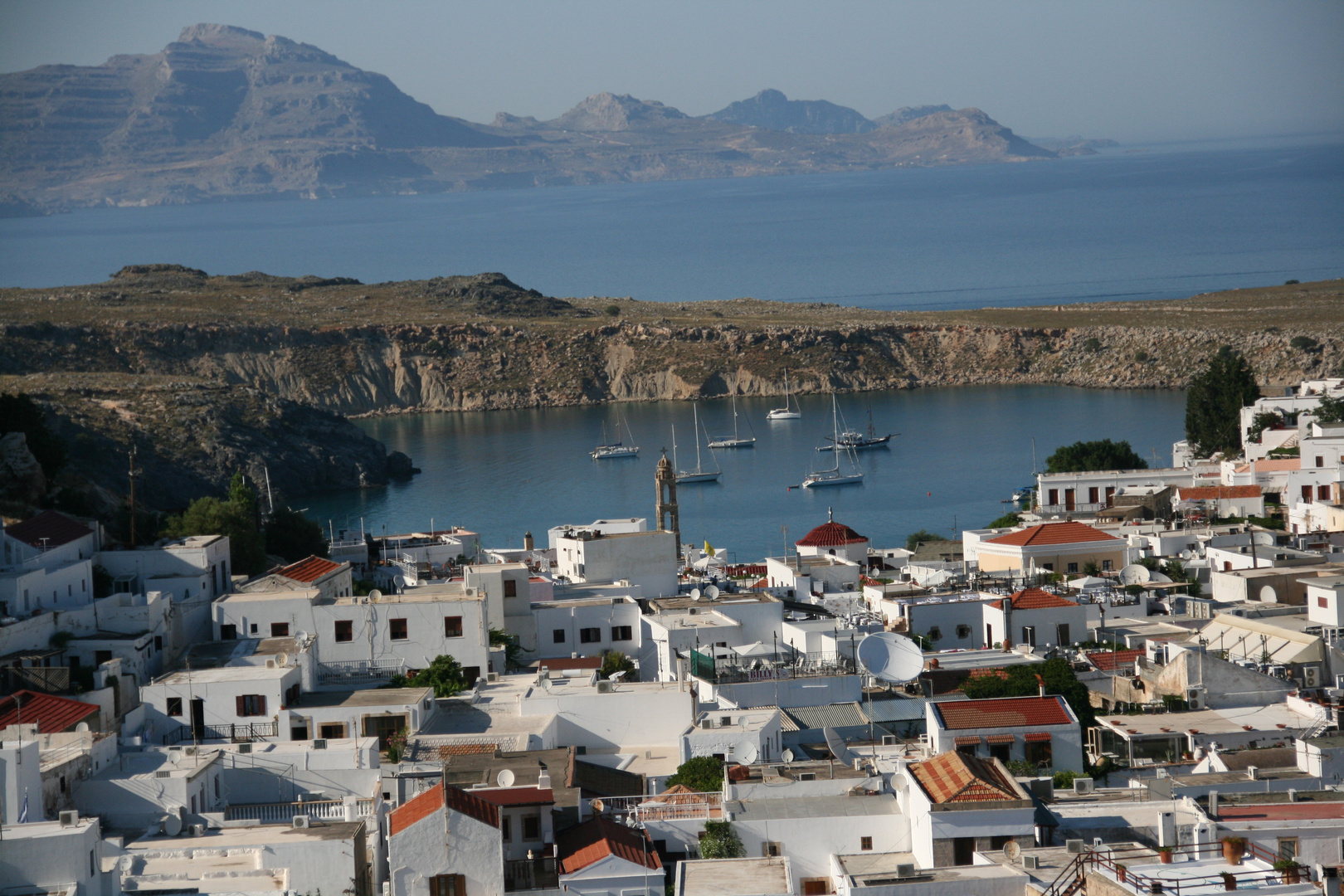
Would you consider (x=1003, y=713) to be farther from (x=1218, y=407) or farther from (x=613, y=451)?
(x=613, y=451)

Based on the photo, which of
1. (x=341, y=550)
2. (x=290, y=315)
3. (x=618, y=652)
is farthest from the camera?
(x=290, y=315)

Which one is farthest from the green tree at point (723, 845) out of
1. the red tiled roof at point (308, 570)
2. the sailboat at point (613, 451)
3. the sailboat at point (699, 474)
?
the sailboat at point (613, 451)

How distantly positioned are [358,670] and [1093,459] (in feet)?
143

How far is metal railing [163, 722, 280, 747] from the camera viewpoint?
26.4m

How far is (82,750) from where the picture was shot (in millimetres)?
22672

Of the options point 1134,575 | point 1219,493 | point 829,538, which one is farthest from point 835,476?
point 1134,575

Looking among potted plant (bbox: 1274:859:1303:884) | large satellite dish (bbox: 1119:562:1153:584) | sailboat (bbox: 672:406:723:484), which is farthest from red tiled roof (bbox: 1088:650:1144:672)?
sailboat (bbox: 672:406:723:484)

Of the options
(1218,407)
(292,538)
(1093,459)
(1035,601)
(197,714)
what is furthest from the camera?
(1218,407)

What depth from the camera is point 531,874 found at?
1950cm

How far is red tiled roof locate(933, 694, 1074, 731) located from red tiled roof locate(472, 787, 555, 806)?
6.37 meters

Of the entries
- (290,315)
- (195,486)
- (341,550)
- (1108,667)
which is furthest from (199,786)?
(290,315)

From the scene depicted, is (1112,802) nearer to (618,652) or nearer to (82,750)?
(82,750)

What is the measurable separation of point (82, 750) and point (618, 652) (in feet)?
44.3

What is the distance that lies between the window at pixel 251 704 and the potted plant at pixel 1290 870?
A: 1593 centimetres
